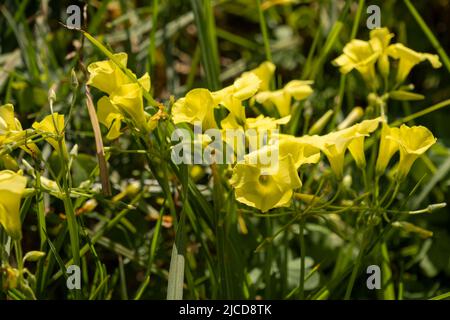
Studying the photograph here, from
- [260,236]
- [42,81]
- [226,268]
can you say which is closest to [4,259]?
[226,268]

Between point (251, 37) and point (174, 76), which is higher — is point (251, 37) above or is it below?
above

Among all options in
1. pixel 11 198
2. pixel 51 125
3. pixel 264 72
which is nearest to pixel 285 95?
pixel 264 72

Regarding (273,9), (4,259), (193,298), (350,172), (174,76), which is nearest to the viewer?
(4,259)

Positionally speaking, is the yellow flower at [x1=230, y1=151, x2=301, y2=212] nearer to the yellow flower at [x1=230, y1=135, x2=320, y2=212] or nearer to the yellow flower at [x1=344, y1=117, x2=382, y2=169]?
the yellow flower at [x1=230, y1=135, x2=320, y2=212]

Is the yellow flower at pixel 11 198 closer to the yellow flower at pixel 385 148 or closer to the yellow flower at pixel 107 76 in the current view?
the yellow flower at pixel 107 76

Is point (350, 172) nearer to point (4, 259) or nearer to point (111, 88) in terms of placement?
point (111, 88)

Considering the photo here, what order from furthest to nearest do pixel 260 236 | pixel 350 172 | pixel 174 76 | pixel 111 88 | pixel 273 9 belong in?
pixel 273 9 → pixel 174 76 → pixel 350 172 → pixel 260 236 → pixel 111 88

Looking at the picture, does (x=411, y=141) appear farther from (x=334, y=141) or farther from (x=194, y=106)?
(x=194, y=106)
